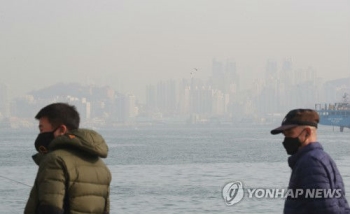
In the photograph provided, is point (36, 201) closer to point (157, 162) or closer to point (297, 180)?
point (297, 180)

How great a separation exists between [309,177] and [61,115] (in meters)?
1.49

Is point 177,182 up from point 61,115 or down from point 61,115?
down

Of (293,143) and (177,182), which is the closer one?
(293,143)

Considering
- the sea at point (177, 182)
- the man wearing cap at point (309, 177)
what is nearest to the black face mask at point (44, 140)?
the man wearing cap at point (309, 177)

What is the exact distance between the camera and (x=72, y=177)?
557 cm

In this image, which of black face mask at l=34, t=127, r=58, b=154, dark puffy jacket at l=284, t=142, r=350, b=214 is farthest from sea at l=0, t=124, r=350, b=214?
dark puffy jacket at l=284, t=142, r=350, b=214

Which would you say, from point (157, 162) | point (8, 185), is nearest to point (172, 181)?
point (8, 185)

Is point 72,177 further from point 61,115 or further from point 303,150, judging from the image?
point 303,150

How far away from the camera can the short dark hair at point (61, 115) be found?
5730 mm

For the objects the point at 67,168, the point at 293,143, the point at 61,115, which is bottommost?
the point at 67,168

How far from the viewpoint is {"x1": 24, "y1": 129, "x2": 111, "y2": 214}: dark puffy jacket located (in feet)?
17.8

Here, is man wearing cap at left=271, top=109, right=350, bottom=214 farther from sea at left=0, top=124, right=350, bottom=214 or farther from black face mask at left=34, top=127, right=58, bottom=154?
sea at left=0, top=124, right=350, bottom=214

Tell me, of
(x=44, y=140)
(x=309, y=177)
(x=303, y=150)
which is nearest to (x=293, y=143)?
→ (x=303, y=150)

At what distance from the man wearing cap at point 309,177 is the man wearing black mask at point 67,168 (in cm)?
112
